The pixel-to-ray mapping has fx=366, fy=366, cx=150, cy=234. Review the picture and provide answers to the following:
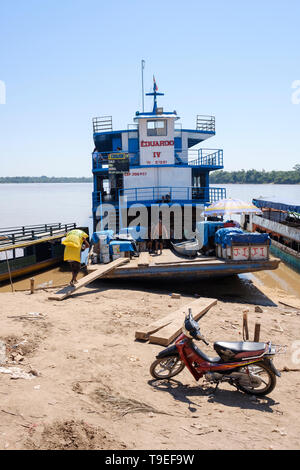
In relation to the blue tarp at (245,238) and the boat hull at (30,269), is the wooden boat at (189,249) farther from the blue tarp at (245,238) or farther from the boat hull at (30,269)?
the boat hull at (30,269)

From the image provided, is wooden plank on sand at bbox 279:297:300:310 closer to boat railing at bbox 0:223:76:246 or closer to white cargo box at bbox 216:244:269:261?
white cargo box at bbox 216:244:269:261

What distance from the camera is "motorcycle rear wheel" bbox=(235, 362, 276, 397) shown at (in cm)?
523

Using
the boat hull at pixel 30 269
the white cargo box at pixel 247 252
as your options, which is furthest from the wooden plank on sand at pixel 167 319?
the boat hull at pixel 30 269

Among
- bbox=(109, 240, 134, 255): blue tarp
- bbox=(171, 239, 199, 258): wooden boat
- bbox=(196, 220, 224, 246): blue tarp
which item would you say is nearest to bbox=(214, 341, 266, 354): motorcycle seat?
bbox=(171, 239, 199, 258): wooden boat

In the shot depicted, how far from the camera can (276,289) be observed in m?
17.3

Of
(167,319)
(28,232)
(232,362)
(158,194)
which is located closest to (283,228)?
(158,194)

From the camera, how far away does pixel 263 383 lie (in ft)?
18.1

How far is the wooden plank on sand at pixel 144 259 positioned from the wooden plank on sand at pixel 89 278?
1.98 feet

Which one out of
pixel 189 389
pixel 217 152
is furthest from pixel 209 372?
pixel 217 152

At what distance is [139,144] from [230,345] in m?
15.0

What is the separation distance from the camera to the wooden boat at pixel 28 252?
16734 millimetres

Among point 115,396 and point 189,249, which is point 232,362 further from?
point 189,249

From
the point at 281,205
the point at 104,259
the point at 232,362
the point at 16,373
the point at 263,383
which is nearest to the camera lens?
the point at 232,362

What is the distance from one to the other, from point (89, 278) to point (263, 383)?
7.01m
